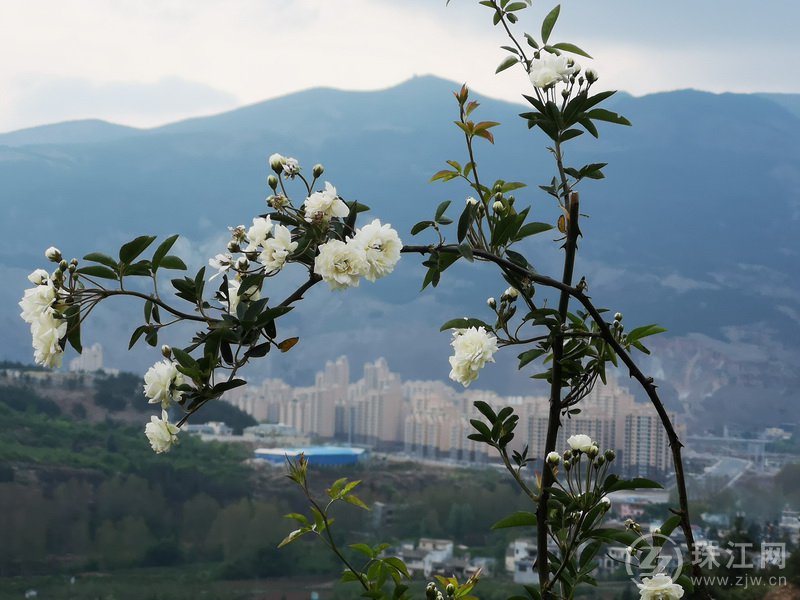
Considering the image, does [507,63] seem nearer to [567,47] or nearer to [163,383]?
[567,47]

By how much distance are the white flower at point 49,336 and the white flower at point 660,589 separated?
0.52 meters

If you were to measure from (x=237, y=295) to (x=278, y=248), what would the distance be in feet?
0.21

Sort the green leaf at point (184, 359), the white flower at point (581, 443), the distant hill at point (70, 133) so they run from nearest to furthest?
the green leaf at point (184, 359) < the white flower at point (581, 443) < the distant hill at point (70, 133)

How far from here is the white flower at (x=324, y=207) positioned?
0.72 meters

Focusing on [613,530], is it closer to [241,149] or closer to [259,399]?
[259,399]

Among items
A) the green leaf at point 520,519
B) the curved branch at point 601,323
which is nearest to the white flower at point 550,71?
the curved branch at point 601,323

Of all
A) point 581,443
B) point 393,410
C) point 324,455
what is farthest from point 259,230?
point 393,410

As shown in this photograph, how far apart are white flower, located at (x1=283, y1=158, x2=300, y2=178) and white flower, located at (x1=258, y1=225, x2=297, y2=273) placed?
0.20 ft

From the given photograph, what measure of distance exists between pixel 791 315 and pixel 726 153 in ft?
24.5

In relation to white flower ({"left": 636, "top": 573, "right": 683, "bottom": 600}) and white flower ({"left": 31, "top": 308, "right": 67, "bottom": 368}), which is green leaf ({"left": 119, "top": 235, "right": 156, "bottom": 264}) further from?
white flower ({"left": 636, "top": 573, "right": 683, "bottom": 600})

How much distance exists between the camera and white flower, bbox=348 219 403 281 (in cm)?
71

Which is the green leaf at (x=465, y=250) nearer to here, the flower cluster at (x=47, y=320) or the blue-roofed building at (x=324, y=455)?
the flower cluster at (x=47, y=320)

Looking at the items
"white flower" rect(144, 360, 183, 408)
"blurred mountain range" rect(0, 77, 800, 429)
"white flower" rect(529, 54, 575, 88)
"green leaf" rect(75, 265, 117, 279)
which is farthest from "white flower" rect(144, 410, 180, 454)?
"blurred mountain range" rect(0, 77, 800, 429)

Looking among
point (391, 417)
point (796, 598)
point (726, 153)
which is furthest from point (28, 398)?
point (726, 153)
